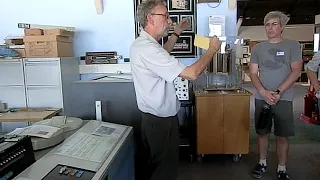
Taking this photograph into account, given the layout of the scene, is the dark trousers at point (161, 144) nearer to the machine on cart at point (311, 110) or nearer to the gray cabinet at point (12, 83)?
the gray cabinet at point (12, 83)

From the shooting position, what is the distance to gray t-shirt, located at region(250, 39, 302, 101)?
8.54ft

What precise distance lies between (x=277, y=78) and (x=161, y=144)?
4.61 feet

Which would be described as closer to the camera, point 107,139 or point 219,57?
point 107,139

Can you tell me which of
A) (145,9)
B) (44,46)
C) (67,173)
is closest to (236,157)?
(145,9)

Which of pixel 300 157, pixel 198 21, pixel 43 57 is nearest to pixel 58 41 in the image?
pixel 43 57

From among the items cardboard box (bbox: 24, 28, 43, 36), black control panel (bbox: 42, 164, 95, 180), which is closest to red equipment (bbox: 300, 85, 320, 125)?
cardboard box (bbox: 24, 28, 43, 36)

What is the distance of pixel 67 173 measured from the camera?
1.08m

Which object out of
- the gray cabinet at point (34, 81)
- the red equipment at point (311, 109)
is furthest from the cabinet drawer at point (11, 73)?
the red equipment at point (311, 109)

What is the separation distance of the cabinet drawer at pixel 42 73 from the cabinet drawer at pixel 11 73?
0.08 m

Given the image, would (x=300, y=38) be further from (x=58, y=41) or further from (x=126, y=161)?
(x=126, y=161)

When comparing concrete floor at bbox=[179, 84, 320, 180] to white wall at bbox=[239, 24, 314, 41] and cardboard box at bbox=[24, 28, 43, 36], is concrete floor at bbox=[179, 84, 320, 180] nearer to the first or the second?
cardboard box at bbox=[24, 28, 43, 36]

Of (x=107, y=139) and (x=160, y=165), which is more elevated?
(x=107, y=139)

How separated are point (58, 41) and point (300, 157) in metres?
2.99

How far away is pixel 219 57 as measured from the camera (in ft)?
11.0
